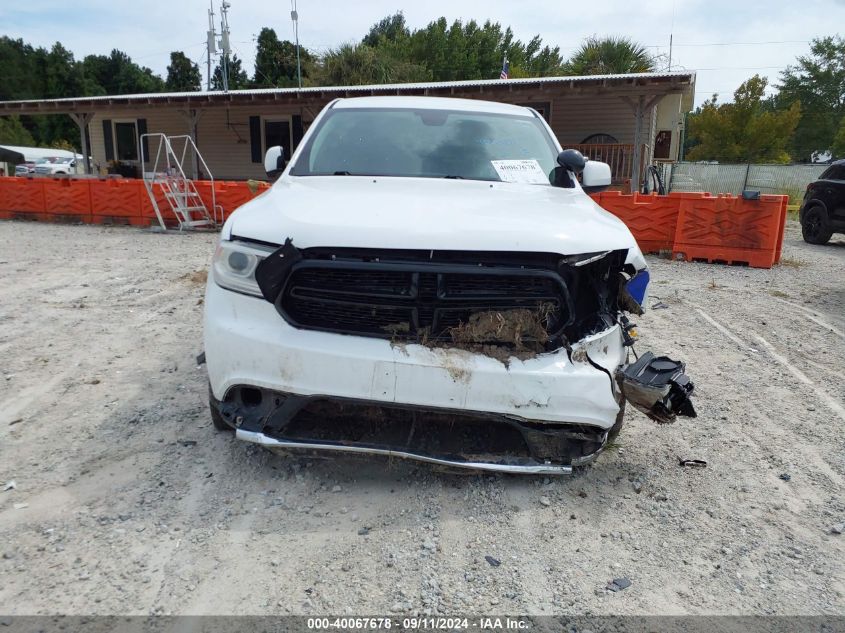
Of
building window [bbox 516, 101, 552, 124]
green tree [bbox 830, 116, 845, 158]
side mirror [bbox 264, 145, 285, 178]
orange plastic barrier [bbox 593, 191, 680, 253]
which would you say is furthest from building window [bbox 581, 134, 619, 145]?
green tree [bbox 830, 116, 845, 158]

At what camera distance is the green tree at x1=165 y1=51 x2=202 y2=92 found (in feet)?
223

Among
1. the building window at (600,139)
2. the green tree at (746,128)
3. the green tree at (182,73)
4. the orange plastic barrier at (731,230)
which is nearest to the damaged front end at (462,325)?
the orange plastic barrier at (731,230)

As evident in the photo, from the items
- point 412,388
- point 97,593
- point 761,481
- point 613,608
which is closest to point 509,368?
point 412,388

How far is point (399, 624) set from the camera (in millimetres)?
2020

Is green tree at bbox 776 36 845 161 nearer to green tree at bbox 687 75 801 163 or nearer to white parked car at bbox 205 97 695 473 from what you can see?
green tree at bbox 687 75 801 163

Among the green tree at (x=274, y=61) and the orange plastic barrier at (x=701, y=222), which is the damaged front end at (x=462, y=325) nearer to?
the orange plastic barrier at (x=701, y=222)

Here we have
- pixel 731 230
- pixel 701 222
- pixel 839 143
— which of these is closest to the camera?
pixel 731 230

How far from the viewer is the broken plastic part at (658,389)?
271 cm

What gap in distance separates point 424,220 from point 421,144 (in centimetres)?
140

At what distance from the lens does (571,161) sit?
3.74 metres

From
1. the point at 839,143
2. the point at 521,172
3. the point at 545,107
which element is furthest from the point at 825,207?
the point at 839,143

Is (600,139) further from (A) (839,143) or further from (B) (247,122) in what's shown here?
(A) (839,143)

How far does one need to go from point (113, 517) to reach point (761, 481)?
297 centimetres

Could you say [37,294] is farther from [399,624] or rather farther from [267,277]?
[399,624]
